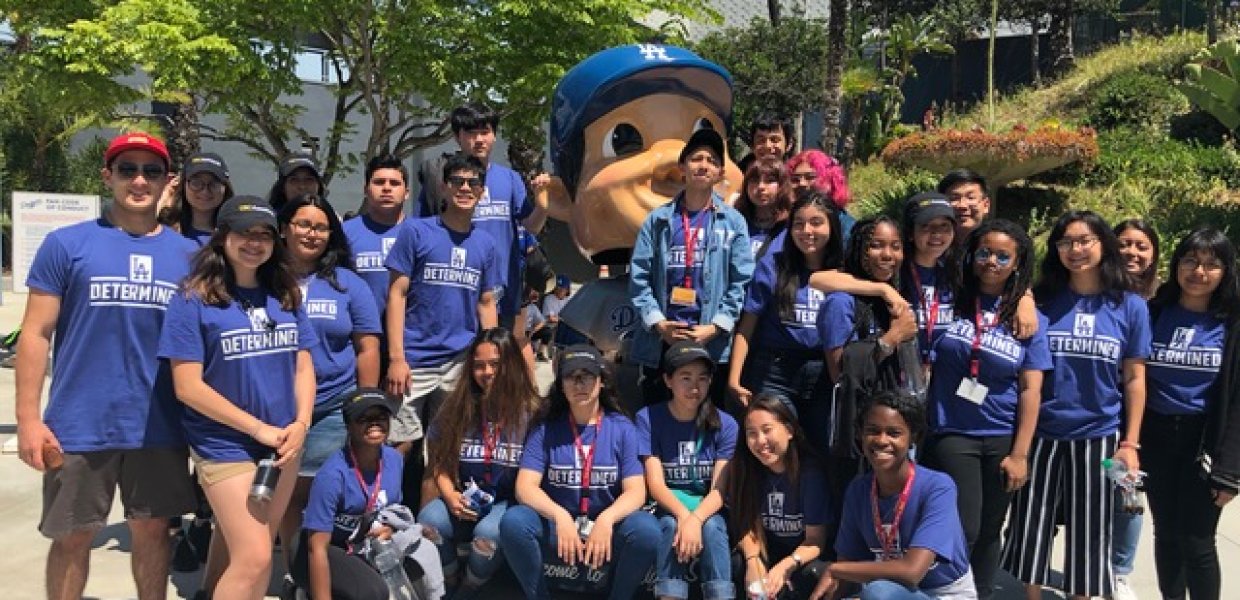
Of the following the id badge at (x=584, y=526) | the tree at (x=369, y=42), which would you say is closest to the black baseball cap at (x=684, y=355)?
the id badge at (x=584, y=526)

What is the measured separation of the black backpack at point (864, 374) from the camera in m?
3.67

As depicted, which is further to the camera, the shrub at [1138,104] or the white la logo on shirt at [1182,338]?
the shrub at [1138,104]

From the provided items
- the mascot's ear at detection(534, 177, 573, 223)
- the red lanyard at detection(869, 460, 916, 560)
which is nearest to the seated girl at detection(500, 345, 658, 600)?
the red lanyard at detection(869, 460, 916, 560)

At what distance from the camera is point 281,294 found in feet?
11.2

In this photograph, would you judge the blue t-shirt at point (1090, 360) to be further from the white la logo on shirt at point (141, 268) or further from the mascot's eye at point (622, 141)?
the white la logo on shirt at point (141, 268)

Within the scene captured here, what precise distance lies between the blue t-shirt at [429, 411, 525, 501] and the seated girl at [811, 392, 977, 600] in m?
1.30

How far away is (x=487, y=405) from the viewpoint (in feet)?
13.9

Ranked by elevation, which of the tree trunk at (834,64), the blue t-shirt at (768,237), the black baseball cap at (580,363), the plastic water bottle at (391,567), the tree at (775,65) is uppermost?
the tree at (775,65)

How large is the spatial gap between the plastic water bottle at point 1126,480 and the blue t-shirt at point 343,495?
8.35ft

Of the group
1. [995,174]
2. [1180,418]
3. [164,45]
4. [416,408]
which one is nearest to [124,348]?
[416,408]

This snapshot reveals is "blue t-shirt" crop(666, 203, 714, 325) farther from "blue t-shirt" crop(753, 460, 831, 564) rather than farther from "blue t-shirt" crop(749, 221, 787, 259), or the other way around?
"blue t-shirt" crop(753, 460, 831, 564)

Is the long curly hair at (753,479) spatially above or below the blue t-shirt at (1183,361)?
below

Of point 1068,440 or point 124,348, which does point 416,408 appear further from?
point 1068,440

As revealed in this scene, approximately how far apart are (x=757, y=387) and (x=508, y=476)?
104 cm
